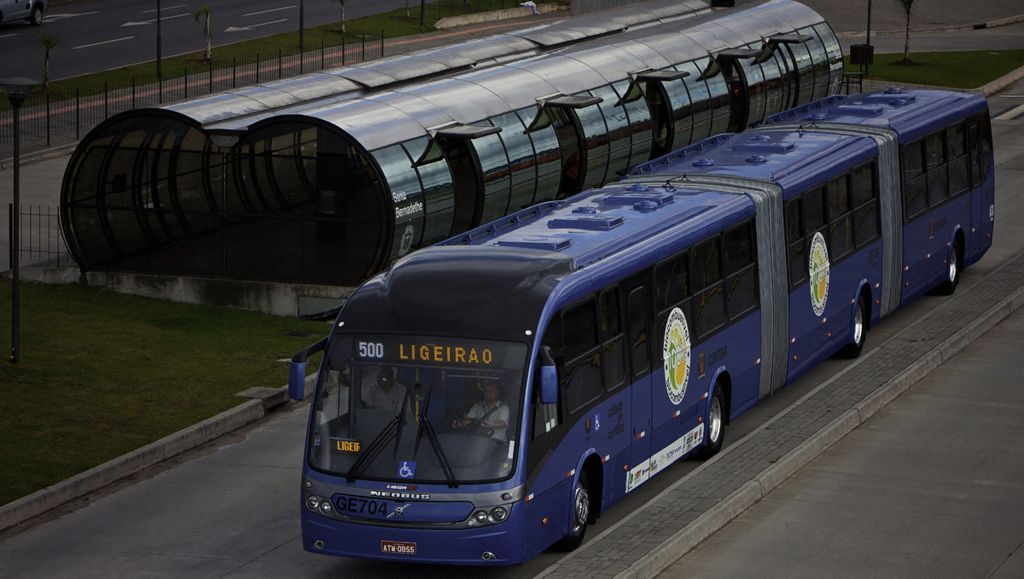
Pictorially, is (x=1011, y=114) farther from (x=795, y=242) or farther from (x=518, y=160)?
(x=795, y=242)

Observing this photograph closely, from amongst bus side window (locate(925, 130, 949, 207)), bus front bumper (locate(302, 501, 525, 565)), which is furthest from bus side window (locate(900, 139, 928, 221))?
bus front bumper (locate(302, 501, 525, 565))

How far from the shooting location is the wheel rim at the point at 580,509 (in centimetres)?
1711

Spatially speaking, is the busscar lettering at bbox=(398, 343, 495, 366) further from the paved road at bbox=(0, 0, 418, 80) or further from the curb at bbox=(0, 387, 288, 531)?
the paved road at bbox=(0, 0, 418, 80)

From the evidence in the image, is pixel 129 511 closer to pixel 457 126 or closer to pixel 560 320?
pixel 560 320

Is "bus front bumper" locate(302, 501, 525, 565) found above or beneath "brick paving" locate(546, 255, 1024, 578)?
above

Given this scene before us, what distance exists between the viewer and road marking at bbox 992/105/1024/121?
50.8m

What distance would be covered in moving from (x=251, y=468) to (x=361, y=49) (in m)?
38.0

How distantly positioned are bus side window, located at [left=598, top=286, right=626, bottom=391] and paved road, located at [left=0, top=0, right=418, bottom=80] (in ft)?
112

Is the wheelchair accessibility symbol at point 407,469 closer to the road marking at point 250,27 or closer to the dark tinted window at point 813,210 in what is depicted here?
the dark tinted window at point 813,210

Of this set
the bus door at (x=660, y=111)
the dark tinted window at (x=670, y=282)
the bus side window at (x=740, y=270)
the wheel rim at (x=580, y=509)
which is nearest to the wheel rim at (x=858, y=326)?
the bus side window at (x=740, y=270)

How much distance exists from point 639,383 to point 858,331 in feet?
26.3

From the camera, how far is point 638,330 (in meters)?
18.8

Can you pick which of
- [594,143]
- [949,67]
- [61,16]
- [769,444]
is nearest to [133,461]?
[769,444]

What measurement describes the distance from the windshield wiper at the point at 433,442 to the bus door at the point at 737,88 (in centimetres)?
2630
